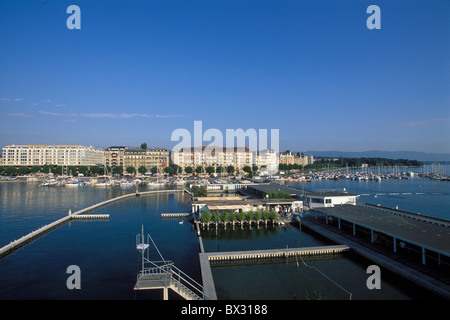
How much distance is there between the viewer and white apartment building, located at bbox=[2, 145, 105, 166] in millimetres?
71356

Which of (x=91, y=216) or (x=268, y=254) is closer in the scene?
(x=268, y=254)

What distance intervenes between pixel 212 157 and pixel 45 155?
1585 inches

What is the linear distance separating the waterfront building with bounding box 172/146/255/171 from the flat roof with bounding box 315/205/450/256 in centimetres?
5890

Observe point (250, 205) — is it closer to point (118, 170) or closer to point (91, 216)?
point (91, 216)

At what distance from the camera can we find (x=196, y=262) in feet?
45.4

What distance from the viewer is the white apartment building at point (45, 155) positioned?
7136cm

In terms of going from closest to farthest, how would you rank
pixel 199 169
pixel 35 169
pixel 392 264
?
pixel 392 264, pixel 35 169, pixel 199 169

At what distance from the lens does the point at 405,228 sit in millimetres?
13867

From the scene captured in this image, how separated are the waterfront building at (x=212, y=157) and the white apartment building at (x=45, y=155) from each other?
23129 mm

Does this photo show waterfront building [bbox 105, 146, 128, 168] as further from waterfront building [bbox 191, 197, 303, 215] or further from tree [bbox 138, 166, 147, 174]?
waterfront building [bbox 191, 197, 303, 215]

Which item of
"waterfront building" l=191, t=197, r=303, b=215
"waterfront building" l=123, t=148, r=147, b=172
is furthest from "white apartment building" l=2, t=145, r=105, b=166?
"waterfront building" l=191, t=197, r=303, b=215

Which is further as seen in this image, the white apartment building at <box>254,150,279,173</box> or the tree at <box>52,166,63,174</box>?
Result: the white apartment building at <box>254,150,279,173</box>

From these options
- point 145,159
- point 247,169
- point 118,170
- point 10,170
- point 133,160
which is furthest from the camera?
point 145,159

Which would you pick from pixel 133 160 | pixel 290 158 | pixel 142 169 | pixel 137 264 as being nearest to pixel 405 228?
pixel 137 264
